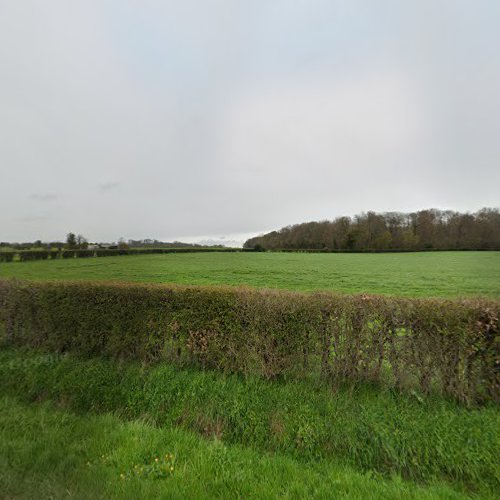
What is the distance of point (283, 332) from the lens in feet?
13.3

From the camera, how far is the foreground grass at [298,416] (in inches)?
106

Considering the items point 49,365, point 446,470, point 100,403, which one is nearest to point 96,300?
point 49,365

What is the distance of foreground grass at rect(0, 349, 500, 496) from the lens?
270cm

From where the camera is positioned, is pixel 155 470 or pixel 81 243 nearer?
pixel 155 470

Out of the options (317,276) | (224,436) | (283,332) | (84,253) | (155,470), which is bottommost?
(317,276)

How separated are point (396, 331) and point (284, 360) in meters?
1.77

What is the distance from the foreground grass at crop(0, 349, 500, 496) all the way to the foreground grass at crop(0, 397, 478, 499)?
157 mm

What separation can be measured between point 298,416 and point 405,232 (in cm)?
10912

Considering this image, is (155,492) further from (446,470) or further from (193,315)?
(446,470)

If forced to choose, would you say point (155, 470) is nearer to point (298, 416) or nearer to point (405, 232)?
point (298, 416)

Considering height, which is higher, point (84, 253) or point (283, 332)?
point (84, 253)

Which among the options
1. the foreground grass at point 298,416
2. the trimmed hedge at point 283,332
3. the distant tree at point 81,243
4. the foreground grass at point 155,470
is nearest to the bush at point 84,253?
the distant tree at point 81,243

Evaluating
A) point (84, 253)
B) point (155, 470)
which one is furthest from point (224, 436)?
point (84, 253)

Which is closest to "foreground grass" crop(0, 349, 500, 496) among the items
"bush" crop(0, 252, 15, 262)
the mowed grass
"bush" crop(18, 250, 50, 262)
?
the mowed grass
